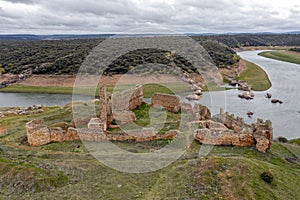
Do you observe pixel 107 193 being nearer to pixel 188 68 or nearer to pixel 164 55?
pixel 188 68

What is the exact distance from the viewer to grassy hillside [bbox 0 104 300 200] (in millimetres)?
14578

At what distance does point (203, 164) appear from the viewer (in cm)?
1673

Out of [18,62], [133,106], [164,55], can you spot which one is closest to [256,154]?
[133,106]

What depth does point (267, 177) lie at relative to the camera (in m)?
16.5

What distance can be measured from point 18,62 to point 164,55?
36.9 meters

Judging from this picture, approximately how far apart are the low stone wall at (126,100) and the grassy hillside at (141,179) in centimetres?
973

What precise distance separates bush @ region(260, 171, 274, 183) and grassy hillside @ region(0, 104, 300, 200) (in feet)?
→ 0.56

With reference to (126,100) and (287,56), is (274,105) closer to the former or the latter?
(126,100)

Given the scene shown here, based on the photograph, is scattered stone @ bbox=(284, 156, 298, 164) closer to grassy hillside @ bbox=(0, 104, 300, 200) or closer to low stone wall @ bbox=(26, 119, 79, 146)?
grassy hillside @ bbox=(0, 104, 300, 200)

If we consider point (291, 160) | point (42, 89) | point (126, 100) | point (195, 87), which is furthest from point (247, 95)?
point (42, 89)

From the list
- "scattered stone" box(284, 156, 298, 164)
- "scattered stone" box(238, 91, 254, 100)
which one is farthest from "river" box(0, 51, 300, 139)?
"scattered stone" box(284, 156, 298, 164)

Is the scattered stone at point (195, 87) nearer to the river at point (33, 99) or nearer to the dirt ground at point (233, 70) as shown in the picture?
the dirt ground at point (233, 70)

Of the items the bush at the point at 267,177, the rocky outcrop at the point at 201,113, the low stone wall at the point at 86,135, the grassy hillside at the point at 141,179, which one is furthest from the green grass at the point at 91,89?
the bush at the point at 267,177

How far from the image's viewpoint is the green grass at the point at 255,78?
65.6m
